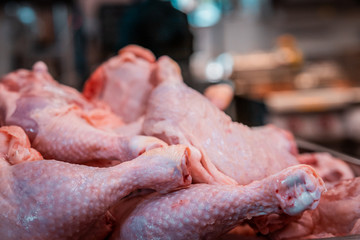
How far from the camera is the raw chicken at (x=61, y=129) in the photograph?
3.41 feet

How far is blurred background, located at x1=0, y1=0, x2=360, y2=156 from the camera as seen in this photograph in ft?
10.2

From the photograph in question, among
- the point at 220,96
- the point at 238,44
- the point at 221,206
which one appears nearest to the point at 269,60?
the point at 238,44

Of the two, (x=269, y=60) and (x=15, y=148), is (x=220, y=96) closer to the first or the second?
(x=15, y=148)

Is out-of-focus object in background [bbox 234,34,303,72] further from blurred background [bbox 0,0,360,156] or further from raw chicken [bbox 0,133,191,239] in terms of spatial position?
raw chicken [bbox 0,133,191,239]

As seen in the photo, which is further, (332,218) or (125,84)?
(125,84)

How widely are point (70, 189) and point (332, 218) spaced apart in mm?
624

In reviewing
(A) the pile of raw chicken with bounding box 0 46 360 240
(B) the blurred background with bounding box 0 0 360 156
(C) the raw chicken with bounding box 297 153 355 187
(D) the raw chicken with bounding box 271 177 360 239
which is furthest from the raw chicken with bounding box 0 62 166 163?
(B) the blurred background with bounding box 0 0 360 156

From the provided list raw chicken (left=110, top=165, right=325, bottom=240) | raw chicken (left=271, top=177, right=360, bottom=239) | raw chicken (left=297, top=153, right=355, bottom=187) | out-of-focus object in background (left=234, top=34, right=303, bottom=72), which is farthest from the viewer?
out-of-focus object in background (left=234, top=34, right=303, bottom=72)

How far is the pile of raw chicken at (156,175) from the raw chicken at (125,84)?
0.20ft

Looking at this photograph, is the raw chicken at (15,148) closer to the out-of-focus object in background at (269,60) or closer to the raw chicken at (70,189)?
the raw chicken at (70,189)

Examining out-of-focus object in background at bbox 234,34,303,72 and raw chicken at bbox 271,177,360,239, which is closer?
raw chicken at bbox 271,177,360,239

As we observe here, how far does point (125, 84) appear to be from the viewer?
1.42 meters

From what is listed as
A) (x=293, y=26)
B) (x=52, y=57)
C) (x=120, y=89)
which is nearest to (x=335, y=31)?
(x=293, y=26)

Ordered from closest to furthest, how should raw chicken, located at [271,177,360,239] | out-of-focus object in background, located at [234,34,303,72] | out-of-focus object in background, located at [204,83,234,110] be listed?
raw chicken, located at [271,177,360,239] < out-of-focus object in background, located at [204,83,234,110] < out-of-focus object in background, located at [234,34,303,72]
